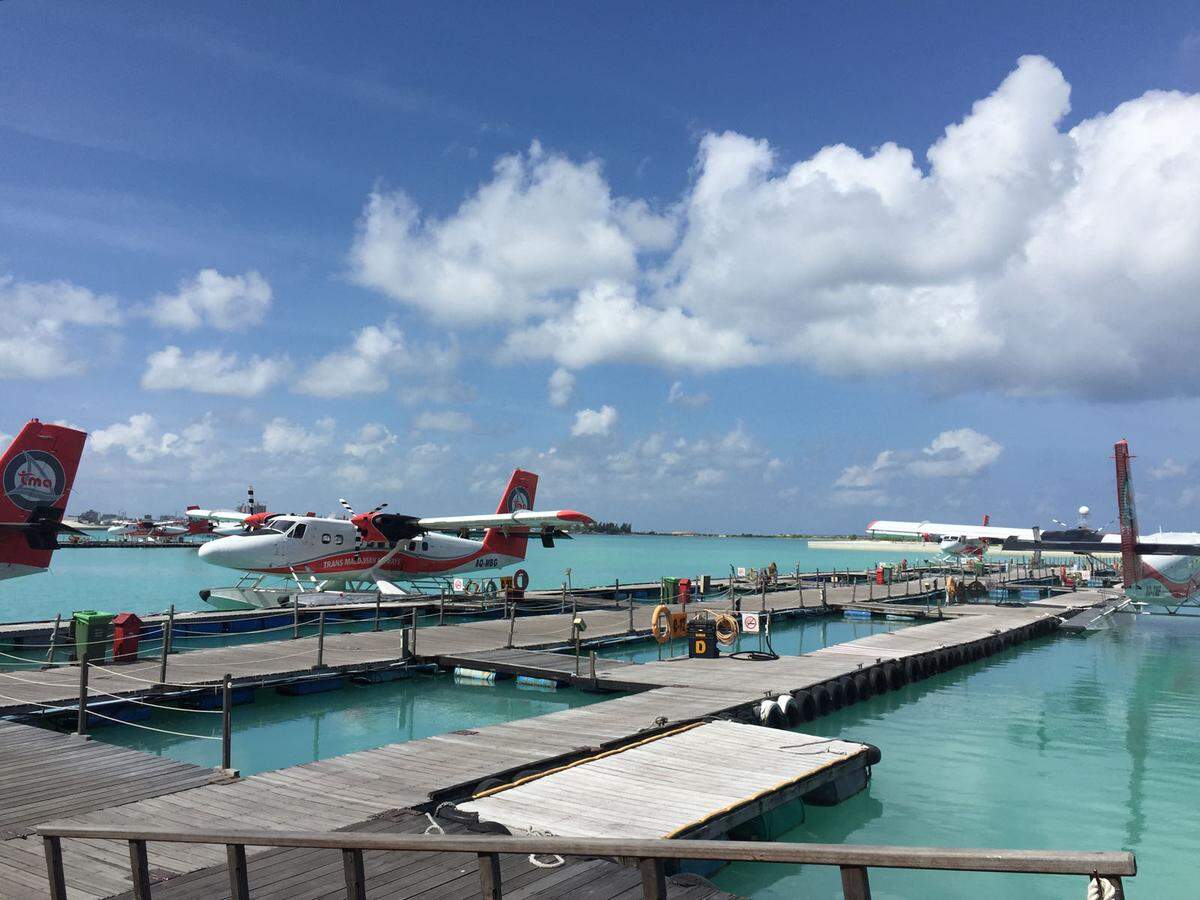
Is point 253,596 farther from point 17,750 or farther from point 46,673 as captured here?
point 17,750

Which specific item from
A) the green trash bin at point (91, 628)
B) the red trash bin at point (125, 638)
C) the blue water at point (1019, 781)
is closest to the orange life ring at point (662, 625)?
the blue water at point (1019, 781)

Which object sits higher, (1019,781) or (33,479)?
(33,479)

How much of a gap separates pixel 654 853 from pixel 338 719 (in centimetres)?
1494

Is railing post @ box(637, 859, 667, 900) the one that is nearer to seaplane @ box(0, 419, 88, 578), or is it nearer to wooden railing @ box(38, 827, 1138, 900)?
wooden railing @ box(38, 827, 1138, 900)

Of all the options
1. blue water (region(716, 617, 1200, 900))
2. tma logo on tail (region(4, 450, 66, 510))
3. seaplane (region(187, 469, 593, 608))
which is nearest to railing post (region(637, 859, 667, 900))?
blue water (region(716, 617, 1200, 900))

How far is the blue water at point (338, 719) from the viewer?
14.1 meters

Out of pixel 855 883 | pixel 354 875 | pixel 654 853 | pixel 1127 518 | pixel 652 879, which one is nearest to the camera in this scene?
pixel 855 883

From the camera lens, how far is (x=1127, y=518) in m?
34.9

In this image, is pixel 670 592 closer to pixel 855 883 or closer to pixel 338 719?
pixel 338 719

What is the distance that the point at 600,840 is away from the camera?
3.14 meters

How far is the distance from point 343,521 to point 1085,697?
83.8 feet

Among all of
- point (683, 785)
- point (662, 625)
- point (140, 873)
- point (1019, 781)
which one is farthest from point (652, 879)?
point (662, 625)

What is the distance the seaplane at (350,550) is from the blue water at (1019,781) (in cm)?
1528

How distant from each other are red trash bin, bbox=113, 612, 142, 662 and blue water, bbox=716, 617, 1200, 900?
46.1 feet
